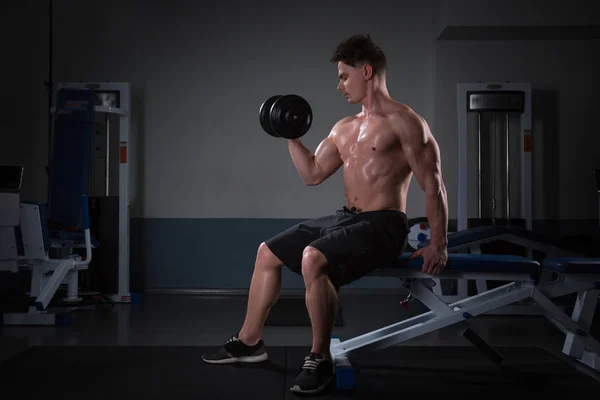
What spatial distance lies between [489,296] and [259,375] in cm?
107

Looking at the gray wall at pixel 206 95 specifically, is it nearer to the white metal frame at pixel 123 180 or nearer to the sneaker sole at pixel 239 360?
the white metal frame at pixel 123 180

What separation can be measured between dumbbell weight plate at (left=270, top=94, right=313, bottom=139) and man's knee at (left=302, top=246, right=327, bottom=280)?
56 cm

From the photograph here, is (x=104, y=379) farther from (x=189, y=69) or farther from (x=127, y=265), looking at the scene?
(x=189, y=69)

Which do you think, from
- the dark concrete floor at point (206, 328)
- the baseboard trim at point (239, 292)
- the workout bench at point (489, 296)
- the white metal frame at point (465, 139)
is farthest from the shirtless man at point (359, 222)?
the baseboard trim at point (239, 292)

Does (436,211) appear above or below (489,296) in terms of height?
above

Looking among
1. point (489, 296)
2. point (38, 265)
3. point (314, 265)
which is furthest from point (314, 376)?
point (38, 265)

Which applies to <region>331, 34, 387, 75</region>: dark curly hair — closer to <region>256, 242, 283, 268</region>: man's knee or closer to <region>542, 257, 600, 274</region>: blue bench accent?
<region>256, 242, 283, 268</region>: man's knee

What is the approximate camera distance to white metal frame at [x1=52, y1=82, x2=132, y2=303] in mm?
4488

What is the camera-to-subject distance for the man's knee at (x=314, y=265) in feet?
7.03

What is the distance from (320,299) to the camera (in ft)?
6.97

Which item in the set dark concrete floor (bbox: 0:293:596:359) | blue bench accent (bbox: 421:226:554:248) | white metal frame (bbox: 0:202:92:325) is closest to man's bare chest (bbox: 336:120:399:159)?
dark concrete floor (bbox: 0:293:596:359)

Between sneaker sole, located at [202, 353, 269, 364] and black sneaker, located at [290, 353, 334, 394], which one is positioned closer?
black sneaker, located at [290, 353, 334, 394]

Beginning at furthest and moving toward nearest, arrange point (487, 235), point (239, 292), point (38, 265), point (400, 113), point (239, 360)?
1. point (239, 292)
2. point (38, 265)
3. point (487, 235)
4. point (239, 360)
5. point (400, 113)

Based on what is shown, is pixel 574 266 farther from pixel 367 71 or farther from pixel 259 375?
pixel 259 375
